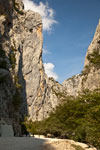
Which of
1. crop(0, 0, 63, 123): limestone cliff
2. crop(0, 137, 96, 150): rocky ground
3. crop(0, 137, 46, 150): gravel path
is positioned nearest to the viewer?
crop(0, 137, 46, 150): gravel path

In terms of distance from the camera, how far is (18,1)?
83.6m

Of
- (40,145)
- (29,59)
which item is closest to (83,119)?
(40,145)

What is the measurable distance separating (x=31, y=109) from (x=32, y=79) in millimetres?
14847

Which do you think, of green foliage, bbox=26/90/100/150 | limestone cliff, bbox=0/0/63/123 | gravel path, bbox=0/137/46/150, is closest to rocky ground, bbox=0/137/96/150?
gravel path, bbox=0/137/46/150

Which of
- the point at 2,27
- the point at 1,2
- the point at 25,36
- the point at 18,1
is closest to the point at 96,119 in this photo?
the point at 2,27

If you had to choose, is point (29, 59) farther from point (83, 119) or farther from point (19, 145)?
point (83, 119)

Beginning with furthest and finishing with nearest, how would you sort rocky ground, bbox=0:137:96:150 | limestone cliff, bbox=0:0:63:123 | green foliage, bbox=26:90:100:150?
limestone cliff, bbox=0:0:63:123 < rocky ground, bbox=0:137:96:150 < green foliage, bbox=26:90:100:150

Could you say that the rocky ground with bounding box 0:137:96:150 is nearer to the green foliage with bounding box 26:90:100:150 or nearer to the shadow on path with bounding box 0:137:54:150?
the shadow on path with bounding box 0:137:54:150

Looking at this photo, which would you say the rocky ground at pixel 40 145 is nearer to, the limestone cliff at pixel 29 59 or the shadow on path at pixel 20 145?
the shadow on path at pixel 20 145

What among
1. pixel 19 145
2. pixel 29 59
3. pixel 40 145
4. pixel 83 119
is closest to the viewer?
pixel 83 119

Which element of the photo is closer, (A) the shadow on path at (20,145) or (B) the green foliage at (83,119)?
(B) the green foliage at (83,119)

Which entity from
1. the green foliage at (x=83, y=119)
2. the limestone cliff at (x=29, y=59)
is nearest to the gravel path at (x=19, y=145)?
the green foliage at (x=83, y=119)

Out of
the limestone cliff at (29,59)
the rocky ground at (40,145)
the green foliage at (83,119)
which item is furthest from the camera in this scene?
the limestone cliff at (29,59)

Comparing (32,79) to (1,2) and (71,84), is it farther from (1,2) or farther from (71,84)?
(71,84)
